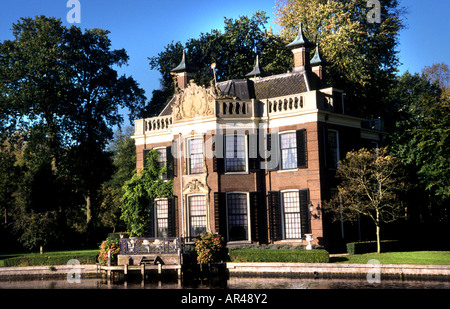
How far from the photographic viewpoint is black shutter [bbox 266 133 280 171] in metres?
34.2

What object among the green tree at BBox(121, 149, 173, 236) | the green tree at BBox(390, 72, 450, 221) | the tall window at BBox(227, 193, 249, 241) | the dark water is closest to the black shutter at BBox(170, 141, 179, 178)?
the green tree at BBox(121, 149, 173, 236)

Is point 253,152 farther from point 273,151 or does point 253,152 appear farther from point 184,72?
point 184,72

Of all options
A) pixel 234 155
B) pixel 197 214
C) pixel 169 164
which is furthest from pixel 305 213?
pixel 169 164

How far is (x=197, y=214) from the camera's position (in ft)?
114

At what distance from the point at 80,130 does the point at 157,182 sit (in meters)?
15.0

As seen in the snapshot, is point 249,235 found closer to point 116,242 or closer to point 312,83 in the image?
point 116,242

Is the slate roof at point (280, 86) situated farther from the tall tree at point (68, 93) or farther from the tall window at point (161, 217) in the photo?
the tall tree at point (68, 93)

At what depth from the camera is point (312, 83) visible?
3559 cm

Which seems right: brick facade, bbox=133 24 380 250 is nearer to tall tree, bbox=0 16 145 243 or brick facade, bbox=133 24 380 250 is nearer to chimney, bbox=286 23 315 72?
chimney, bbox=286 23 315 72

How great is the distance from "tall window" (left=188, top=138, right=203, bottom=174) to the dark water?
24.4 feet

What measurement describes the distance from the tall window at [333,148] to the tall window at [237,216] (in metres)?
5.25

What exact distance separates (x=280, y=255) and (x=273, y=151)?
6.93 m

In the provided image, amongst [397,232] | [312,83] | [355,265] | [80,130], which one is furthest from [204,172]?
[80,130]

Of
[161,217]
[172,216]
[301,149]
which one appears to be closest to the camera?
[301,149]
